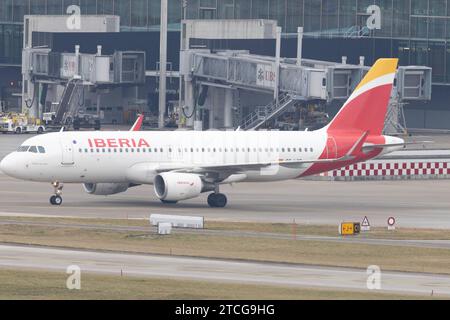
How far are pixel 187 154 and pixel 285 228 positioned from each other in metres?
12.7

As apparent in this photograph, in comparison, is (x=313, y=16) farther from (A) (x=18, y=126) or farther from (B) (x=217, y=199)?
(B) (x=217, y=199)

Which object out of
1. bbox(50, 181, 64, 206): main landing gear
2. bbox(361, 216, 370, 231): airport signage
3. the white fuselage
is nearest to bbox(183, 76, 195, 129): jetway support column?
the white fuselage

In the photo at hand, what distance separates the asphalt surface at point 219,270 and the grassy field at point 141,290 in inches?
59.1

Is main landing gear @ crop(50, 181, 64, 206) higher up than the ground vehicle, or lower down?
higher up

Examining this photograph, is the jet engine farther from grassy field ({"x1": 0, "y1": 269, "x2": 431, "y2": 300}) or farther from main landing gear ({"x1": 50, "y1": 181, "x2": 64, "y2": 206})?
grassy field ({"x1": 0, "y1": 269, "x2": 431, "y2": 300})

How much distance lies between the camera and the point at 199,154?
7244 centimetres

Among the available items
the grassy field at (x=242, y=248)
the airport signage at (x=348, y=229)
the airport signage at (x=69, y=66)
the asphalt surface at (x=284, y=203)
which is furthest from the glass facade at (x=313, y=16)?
the grassy field at (x=242, y=248)

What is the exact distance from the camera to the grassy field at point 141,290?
38.6 meters

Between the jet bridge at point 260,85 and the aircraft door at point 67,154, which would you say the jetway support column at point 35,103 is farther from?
the aircraft door at point 67,154

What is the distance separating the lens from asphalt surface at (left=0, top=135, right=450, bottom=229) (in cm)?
6675

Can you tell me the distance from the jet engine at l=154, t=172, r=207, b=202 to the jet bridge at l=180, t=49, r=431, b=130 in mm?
Answer: 45403

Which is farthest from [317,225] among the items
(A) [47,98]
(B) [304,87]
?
(A) [47,98]

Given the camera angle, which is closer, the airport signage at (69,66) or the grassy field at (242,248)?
the grassy field at (242,248)

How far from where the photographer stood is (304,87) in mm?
116875
